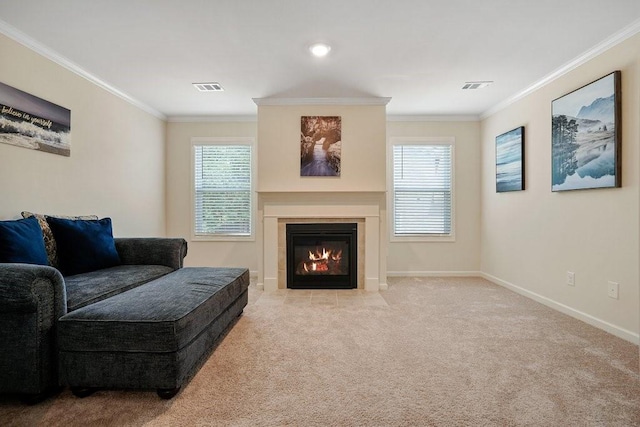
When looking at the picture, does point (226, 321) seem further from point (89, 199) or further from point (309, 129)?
point (309, 129)

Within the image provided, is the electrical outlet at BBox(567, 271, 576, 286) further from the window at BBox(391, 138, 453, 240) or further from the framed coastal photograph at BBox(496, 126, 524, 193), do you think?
the window at BBox(391, 138, 453, 240)

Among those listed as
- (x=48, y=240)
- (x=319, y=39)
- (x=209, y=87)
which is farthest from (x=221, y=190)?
A: (x=319, y=39)

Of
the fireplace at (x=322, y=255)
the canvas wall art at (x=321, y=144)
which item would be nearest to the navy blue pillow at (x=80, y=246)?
the fireplace at (x=322, y=255)

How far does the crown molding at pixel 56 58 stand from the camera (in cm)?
262

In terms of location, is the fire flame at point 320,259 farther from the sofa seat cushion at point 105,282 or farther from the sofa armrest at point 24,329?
the sofa armrest at point 24,329

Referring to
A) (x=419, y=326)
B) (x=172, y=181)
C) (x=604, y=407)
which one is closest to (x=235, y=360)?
(x=419, y=326)

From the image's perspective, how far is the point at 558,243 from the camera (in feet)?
11.3

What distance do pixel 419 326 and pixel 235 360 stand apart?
1590 millimetres

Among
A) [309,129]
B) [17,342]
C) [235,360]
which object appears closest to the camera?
[17,342]

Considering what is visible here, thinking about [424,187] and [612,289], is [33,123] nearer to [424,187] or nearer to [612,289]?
[424,187]

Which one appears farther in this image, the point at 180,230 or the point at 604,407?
the point at 180,230

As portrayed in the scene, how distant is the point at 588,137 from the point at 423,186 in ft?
7.66

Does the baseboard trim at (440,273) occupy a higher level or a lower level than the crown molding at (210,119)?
lower

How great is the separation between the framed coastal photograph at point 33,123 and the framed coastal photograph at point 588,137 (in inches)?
188
